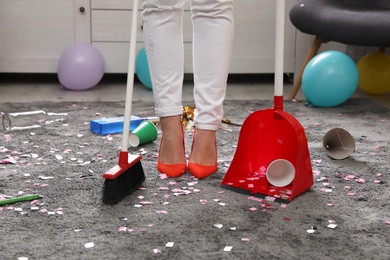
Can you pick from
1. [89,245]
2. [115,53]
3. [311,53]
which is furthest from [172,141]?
[115,53]

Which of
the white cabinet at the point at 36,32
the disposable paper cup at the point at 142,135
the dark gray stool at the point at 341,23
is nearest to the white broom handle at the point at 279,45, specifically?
the disposable paper cup at the point at 142,135

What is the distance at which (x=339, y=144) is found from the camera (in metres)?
1.82

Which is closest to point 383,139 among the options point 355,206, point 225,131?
point 225,131

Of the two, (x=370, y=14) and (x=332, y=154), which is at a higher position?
(x=370, y=14)

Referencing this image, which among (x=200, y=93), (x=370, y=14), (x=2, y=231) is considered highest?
(x=370, y=14)

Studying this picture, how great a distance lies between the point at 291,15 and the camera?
2.68 m

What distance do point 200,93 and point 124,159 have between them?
10.2 inches

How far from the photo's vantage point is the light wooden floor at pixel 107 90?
9.07 ft

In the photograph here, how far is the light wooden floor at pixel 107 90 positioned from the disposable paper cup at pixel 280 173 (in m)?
1.27

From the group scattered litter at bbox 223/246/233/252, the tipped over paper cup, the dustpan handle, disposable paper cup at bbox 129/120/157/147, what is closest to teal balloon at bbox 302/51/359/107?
the tipped over paper cup

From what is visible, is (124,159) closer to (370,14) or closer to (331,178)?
(331,178)

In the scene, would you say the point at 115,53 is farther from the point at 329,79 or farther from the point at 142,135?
the point at 142,135

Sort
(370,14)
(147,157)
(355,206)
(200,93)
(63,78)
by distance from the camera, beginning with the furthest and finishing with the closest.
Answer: (63,78), (370,14), (147,157), (200,93), (355,206)

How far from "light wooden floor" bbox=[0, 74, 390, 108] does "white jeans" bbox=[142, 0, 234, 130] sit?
1176 mm
